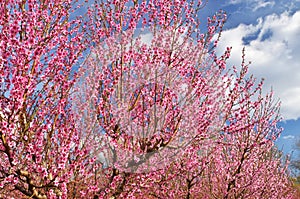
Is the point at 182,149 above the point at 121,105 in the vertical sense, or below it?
below

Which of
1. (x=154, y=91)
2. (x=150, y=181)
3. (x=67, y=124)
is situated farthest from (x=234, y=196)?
(x=67, y=124)

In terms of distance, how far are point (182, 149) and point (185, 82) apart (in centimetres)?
144

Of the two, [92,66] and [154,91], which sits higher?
[92,66]

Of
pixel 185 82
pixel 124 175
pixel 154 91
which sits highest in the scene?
pixel 185 82

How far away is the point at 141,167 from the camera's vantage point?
21.1ft

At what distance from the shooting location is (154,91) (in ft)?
20.6

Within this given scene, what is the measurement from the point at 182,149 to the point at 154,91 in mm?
1264

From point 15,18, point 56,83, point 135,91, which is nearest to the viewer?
point 15,18

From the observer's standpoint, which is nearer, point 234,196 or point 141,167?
point 141,167

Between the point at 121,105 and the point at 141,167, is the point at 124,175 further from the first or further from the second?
the point at 121,105

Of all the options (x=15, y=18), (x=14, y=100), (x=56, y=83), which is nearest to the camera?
(x=14, y=100)

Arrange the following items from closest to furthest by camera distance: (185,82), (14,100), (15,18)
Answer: (14,100) → (15,18) → (185,82)

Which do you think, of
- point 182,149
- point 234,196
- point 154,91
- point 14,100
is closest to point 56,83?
point 14,100

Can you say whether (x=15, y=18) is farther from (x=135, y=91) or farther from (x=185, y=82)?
(x=185, y=82)
